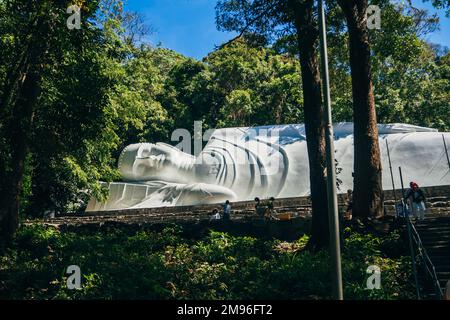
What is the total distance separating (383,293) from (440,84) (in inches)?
997

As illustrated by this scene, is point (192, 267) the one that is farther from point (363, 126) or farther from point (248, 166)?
point (248, 166)

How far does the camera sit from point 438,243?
11266 millimetres

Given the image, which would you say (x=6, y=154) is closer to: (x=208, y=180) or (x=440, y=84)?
(x=208, y=180)

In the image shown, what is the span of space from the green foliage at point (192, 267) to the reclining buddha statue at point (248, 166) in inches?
315

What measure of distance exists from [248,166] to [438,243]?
1108 cm

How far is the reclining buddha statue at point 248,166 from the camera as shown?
65.5 ft

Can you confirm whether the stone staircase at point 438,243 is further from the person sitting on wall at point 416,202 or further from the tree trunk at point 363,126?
the tree trunk at point 363,126

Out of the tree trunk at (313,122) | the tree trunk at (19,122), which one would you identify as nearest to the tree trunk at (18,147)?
the tree trunk at (19,122)

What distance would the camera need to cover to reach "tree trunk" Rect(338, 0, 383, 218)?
12922mm

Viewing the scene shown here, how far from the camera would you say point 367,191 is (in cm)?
1291

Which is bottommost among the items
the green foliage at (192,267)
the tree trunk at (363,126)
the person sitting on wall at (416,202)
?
the green foliage at (192,267)

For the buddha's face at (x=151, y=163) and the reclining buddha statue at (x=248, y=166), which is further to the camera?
Answer: the buddha's face at (x=151, y=163)

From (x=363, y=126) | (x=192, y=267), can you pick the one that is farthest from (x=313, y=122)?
(x=192, y=267)
